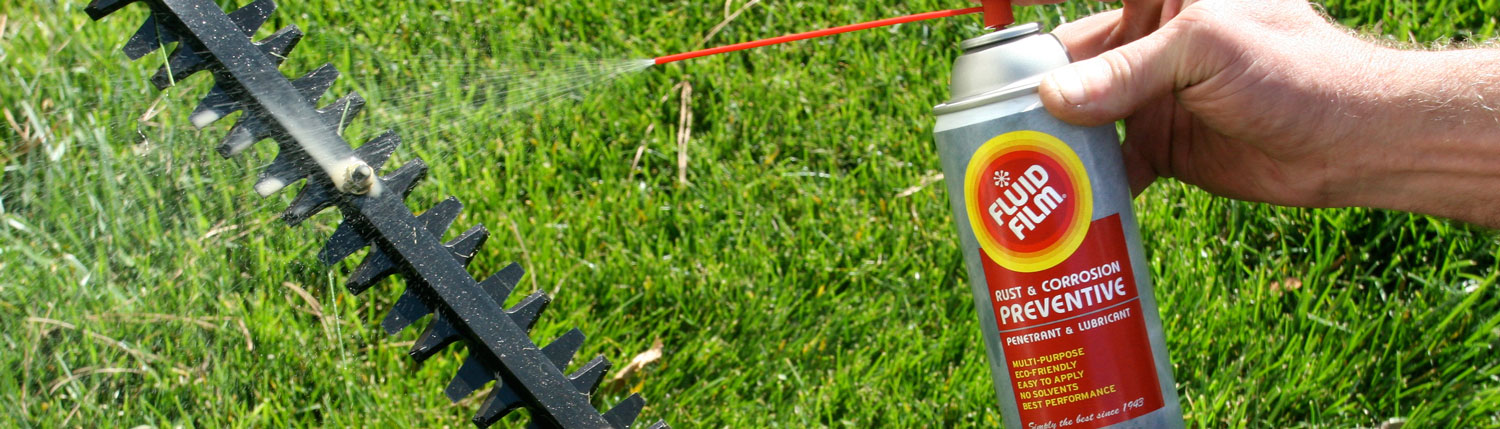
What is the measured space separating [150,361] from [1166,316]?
1985 mm

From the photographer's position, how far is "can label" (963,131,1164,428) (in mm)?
1674

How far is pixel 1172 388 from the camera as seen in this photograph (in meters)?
1.79

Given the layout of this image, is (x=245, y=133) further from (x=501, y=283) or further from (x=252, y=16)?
(x=501, y=283)

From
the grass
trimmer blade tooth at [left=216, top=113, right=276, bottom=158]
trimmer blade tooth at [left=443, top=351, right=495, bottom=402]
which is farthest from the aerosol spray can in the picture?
trimmer blade tooth at [left=216, top=113, right=276, bottom=158]

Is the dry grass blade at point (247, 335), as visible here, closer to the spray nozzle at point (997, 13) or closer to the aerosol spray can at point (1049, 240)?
the aerosol spray can at point (1049, 240)

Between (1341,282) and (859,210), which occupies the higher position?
(859,210)

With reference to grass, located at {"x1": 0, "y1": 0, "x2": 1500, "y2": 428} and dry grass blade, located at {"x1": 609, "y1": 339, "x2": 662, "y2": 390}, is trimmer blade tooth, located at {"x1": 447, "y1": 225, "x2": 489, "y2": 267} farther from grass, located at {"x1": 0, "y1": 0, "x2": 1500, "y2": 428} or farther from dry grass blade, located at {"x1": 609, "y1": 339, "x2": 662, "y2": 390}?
dry grass blade, located at {"x1": 609, "y1": 339, "x2": 662, "y2": 390}

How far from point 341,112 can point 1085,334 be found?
1.19 meters

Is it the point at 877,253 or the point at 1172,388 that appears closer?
the point at 1172,388

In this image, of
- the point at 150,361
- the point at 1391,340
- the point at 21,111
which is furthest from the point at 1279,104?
the point at 21,111

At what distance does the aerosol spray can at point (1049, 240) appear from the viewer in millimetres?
1658

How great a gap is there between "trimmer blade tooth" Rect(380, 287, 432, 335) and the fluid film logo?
2.91 ft

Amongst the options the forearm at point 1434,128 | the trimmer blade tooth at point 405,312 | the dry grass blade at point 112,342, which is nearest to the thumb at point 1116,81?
the forearm at point 1434,128

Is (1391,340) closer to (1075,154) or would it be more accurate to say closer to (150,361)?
(1075,154)
